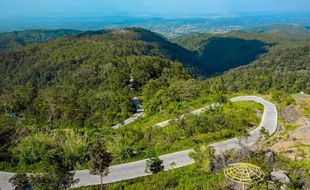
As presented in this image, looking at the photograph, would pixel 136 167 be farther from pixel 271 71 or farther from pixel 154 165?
pixel 271 71

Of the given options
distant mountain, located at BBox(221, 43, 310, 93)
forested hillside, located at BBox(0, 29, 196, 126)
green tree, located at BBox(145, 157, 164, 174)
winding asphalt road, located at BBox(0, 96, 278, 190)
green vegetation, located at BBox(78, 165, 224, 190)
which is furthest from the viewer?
distant mountain, located at BBox(221, 43, 310, 93)

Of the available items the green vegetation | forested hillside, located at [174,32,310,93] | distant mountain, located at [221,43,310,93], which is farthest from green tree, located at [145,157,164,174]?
distant mountain, located at [221,43,310,93]

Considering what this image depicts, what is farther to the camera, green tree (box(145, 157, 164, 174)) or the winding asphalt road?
green tree (box(145, 157, 164, 174))

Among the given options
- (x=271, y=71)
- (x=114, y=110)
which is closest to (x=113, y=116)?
(x=114, y=110)

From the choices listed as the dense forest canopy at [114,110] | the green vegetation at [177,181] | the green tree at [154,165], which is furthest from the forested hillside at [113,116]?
the green vegetation at [177,181]

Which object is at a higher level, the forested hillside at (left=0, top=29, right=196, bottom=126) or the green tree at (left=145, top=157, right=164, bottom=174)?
the green tree at (left=145, top=157, right=164, bottom=174)

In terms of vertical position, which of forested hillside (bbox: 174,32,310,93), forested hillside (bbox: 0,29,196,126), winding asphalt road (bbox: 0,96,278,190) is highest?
winding asphalt road (bbox: 0,96,278,190)

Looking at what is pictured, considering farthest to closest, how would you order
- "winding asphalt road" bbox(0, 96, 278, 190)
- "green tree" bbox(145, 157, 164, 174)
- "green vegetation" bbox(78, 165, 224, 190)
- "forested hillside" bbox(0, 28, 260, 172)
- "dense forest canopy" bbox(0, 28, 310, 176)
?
"dense forest canopy" bbox(0, 28, 310, 176)
"forested hillside" bbox(0, 28, 260, 172)
"green tree" bbox(145, 157, 164, 174)
"winding asphalt road" bbox(0, 96, 278, 190)
"green vegetation" bbox(78, 165, 224, 190)

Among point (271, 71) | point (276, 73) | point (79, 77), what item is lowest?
Result: point (271, 71)

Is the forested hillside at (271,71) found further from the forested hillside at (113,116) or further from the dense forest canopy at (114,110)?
the forested hillside at (113,116)

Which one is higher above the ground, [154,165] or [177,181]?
[154,165]

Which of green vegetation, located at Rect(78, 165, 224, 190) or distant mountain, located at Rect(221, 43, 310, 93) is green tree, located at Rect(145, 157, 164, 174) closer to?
green vegetation, located at Rect(78, 165, 224, 190)

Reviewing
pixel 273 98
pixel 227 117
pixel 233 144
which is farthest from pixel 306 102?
pixel 233 144
